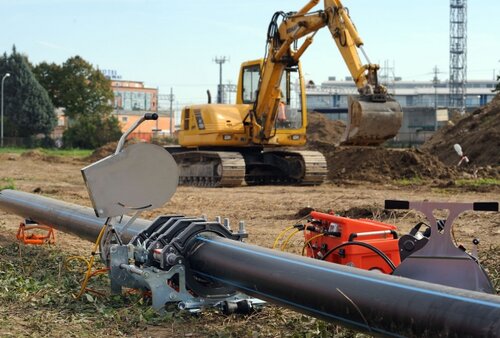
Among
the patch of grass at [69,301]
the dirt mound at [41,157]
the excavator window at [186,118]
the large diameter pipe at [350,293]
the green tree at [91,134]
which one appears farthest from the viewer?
the green tree at [91,134]

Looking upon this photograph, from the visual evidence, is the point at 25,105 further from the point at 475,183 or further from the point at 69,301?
the point at 69,301

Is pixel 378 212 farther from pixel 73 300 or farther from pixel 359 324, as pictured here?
pixel 359 324

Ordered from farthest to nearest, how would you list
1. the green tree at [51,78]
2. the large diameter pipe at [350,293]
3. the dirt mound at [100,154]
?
the green tree at [51,78] → the dirt mound at [100,154] → the large diameter pipe at [350,293]

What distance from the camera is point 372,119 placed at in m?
18.2

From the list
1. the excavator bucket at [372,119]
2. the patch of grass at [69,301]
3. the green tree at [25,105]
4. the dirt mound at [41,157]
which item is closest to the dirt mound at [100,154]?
the dirt mound at [41,157]

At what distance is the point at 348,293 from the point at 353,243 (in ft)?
5.12

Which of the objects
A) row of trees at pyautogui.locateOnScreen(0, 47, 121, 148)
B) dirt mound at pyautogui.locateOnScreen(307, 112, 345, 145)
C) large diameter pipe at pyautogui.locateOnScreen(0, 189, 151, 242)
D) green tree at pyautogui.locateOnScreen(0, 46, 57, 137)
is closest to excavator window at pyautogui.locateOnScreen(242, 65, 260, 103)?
large diameter pipe at pyautogui.locateOnScreen(0, 189, 151, 242)

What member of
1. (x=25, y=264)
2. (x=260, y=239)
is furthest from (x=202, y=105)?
(x=25, y=264)

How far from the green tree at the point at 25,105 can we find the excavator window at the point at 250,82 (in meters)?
58.7

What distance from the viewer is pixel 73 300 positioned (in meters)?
6.68

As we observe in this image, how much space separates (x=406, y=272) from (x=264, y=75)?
17.9 meters

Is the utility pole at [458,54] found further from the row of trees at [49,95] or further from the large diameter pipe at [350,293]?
the large diameter pipe at [350,293]

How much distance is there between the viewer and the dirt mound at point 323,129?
51.5 metres

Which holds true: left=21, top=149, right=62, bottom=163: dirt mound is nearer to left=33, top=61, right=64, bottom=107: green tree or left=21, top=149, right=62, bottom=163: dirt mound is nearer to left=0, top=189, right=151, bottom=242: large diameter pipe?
left=0, top=189, right=151, bottom=242: large diameter pipe
